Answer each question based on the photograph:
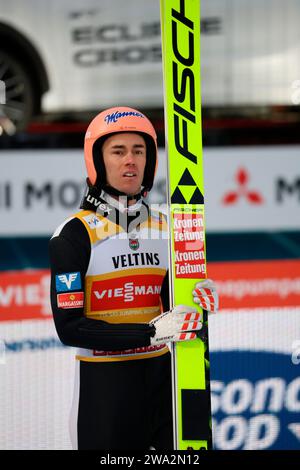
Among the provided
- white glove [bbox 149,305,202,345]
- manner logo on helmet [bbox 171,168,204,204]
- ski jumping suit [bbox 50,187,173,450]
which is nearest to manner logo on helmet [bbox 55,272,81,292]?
ski jumping suit [bbox 50,187,173,450]

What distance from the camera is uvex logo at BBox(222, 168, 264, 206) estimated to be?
4762mm

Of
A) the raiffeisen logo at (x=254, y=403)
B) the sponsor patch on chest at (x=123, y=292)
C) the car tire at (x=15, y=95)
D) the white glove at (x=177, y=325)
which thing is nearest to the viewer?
the white glove at (x=177, y=325)

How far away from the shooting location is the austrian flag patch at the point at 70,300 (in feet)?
6.15

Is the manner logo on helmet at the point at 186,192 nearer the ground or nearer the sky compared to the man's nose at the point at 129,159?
nearer the ground

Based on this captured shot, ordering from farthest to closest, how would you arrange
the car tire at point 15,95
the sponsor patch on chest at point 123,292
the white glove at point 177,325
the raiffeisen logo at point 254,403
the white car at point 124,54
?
the white car at point 124,54, the car tire at point 15,95, the raiffeisen logo at point 254,403, the sponsor patch on chest at point 123,292, the white glove at point 177,325

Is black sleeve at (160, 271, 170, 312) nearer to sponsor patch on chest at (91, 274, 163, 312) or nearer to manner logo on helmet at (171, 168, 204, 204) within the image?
sponsor patch on chest at (91, 274, 163, 312)

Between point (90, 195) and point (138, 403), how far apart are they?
0.63m

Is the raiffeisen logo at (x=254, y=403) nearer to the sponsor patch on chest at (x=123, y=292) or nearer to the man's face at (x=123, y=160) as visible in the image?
the sponsor patch on chest at (x=123, y=292)

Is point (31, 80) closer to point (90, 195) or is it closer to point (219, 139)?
point (219, 139)

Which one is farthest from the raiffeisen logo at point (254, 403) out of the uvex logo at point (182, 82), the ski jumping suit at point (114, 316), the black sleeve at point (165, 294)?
the uvex logo at point (182, 82)

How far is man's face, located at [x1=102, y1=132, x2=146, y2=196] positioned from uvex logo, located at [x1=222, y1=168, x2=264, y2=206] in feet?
9.27

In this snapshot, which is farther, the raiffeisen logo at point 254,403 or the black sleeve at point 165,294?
the raiffeisen logo at point 254,403

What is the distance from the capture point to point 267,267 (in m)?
4.30

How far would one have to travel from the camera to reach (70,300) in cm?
187
